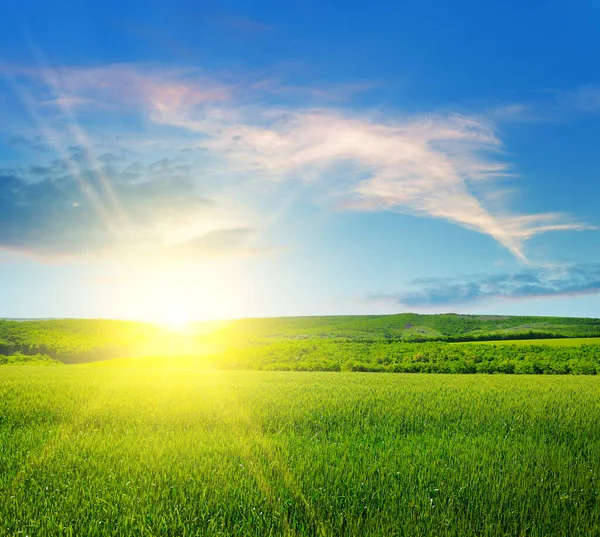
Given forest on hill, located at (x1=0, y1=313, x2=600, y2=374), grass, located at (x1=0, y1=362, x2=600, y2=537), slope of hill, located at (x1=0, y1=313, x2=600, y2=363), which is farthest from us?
slope of hill, located at (x1=0, y1=313, x2=600, y2=363)

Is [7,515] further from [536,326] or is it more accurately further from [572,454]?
[536,326]

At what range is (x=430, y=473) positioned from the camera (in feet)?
22.8

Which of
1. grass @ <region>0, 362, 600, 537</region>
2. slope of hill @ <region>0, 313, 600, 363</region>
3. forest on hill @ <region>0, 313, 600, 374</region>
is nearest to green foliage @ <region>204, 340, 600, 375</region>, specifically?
forest on hill @ <region>0, 313, 600, 374</region>

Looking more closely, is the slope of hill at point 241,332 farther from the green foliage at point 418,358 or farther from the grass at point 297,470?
the grass at point 297,470

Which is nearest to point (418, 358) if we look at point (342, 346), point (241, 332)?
point (342, 346)

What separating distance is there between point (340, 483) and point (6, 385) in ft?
47.4

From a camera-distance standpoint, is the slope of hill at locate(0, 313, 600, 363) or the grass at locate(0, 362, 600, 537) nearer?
the grass at locate(0, 362, 600, 537)

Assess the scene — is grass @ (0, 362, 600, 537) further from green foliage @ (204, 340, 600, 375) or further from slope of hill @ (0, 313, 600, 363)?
slope of hill @ (0, 313, 600, 363)

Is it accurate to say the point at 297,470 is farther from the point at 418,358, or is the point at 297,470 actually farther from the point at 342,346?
the point at 342,346

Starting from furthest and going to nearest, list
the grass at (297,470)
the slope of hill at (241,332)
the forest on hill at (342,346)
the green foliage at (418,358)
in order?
the slope of hill at (241,332), the forest on hill at (342,346), the green foliage at (418,358), the grass at (297,470)

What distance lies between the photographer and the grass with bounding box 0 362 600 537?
17.8 feet

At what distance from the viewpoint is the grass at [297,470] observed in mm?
5430

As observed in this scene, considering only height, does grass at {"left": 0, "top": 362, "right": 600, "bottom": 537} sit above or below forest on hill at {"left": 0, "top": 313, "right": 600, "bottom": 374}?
above

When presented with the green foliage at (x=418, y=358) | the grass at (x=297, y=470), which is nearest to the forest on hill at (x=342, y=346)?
the green foliage at (x=418, y=358)
